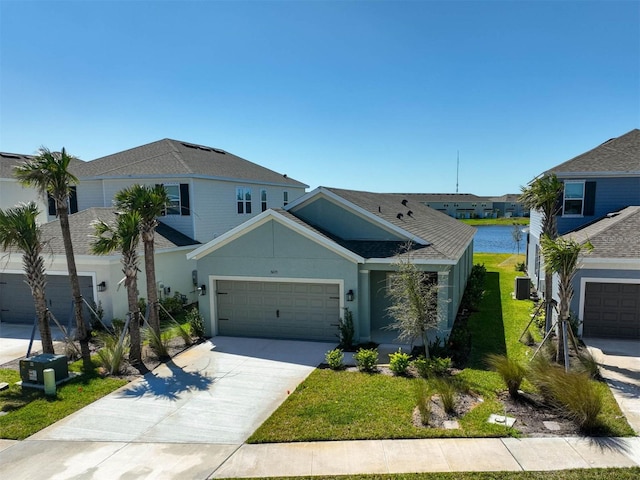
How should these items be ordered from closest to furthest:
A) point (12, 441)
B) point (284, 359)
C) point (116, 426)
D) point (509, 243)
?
point (12, 441), point (116, 426), point (284, 359), point (509, 243)

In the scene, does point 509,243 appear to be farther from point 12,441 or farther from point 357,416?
point 12,441

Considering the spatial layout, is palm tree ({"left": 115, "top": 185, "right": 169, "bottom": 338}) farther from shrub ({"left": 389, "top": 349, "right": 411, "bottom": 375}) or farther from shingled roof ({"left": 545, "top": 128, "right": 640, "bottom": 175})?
shingled roof ({"left": 545, "top": 128, "right": 640, "bottom": 175})

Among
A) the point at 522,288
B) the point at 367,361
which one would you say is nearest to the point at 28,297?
the point at 367,361

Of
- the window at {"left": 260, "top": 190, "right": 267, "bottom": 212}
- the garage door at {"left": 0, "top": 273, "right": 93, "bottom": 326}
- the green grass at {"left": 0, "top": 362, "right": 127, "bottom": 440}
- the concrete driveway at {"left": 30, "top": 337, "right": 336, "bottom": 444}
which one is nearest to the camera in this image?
the concrete driveway at {"left": 30, "top": 337, "right": 336, "bottom": 444}

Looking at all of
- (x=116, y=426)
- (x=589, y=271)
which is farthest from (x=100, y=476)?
(x=589, y=271)

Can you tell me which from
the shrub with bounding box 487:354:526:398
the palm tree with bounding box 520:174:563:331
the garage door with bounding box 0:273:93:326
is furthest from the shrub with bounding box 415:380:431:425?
the garage door with bounding box 0:273:93:326
